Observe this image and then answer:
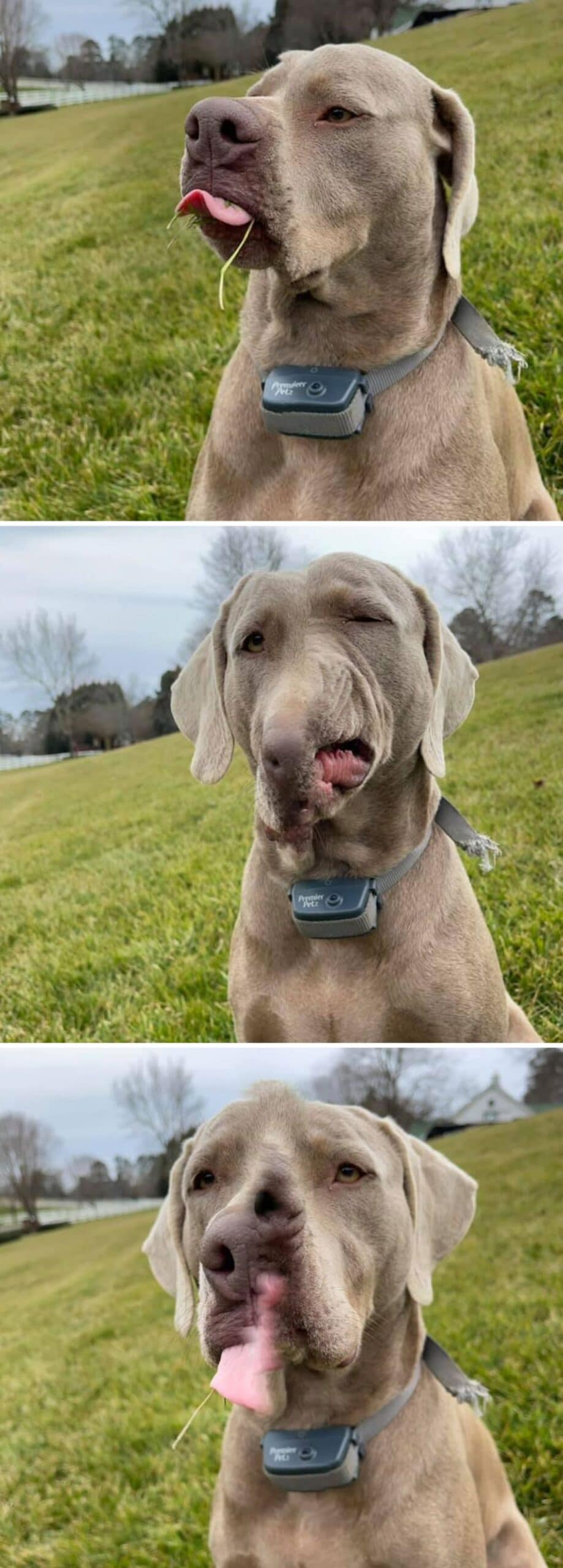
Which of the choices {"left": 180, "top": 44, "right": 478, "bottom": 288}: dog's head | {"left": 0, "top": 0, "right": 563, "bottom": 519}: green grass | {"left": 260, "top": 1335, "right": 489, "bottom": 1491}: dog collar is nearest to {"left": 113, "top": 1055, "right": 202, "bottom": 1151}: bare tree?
{"left": 260, "top": 1335, "right": 489, "bottom": 1491}: dog collar

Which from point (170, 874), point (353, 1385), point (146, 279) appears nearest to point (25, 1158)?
point (170, 874)

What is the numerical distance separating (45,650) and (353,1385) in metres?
1.88

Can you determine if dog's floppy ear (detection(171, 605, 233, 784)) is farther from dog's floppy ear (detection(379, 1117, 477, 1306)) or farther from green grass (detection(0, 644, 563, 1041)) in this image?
dog's floppy ear (detection(379, 1117, 477, 1306))

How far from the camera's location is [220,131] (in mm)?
2533

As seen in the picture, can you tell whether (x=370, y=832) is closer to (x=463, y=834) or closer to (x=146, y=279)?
(x=463, y=834)

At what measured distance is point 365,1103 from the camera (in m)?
3.86

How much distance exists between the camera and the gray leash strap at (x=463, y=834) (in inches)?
131

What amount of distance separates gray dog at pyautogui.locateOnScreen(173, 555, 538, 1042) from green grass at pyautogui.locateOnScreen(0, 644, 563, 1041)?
294 millimetres

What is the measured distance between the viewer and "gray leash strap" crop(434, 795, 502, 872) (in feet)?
10.9

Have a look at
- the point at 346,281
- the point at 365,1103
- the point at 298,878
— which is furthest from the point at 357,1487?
the point at 346,281

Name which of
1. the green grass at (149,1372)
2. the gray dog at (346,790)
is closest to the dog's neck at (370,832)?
the gray dog at (346,790)

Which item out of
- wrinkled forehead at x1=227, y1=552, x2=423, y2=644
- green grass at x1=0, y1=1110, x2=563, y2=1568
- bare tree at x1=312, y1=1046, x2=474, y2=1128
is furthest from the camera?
green grass at x1=0, y1=1110, x2=563, y2=1568

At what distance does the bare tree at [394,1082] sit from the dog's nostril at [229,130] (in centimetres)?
191

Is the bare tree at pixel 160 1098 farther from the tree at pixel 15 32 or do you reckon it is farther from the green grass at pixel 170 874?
the tree at pixel 15 32
